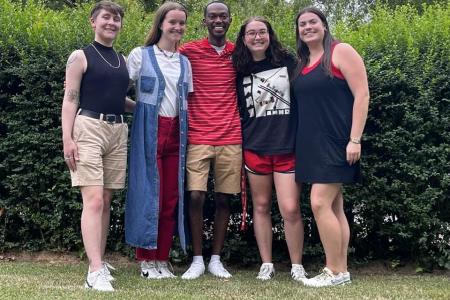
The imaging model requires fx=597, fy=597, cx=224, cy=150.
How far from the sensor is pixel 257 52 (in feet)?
16.6

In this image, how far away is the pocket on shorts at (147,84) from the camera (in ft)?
16.2

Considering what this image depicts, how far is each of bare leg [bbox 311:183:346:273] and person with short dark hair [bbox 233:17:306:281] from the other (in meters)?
0.37

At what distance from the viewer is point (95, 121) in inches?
180

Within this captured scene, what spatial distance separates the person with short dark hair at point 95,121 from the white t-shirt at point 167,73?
8.1 inches

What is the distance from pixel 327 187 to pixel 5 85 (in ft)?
11.0

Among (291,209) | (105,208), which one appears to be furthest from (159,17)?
(291,209)

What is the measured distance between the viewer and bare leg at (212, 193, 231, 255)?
208 inches

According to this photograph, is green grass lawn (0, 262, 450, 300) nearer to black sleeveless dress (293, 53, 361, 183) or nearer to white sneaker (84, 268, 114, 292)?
white sneaker (84, 268, 114, 292)

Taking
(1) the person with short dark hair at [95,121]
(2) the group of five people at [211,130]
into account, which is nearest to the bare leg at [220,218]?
(2) the group of five people at [211,130]

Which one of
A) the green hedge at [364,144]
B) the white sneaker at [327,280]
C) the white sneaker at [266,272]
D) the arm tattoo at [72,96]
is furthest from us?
the green hedge at [364,144]

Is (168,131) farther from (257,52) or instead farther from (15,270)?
(15,270)

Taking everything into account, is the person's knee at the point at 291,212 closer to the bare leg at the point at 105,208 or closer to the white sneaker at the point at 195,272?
the white sneaker at the point at 195,272

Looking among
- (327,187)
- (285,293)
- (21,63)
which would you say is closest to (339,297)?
(285,293)

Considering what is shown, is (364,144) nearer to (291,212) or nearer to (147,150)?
(291,212)
